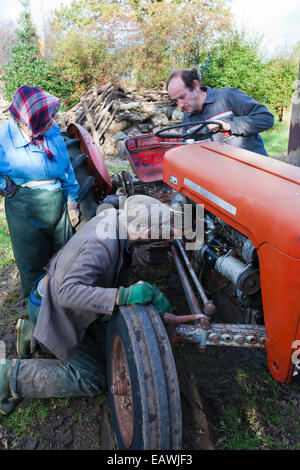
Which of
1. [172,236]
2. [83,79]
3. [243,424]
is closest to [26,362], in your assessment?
[172,236]

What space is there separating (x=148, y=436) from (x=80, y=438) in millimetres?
674

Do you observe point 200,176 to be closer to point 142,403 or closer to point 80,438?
point 142,403

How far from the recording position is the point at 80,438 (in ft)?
6.09

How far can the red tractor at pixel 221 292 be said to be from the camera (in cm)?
139

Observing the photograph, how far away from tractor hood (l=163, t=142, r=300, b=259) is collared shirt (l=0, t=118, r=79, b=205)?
3.06ft

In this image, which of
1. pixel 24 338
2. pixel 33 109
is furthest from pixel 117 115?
pixel 24 338

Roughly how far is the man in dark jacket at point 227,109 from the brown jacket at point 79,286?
4.26 feet

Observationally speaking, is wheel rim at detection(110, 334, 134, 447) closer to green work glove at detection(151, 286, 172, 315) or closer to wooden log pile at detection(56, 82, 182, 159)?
green work glove at detection(151, 286, 172, 315)

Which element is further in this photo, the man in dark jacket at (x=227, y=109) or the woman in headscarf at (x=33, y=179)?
the man in dark jacket at (x=227, y=109)

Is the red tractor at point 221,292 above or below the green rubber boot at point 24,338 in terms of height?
above

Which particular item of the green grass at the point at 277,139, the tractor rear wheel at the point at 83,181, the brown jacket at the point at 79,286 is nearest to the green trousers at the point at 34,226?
the tractor rear wheel at the point at 83,181

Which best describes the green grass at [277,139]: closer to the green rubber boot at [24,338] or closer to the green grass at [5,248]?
the green grass at [5,248]

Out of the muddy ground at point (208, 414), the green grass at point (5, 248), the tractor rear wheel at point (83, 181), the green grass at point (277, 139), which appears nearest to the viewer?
the muddy ground at point (208, 414)

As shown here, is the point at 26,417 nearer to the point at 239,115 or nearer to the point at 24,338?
the point at 24,338
